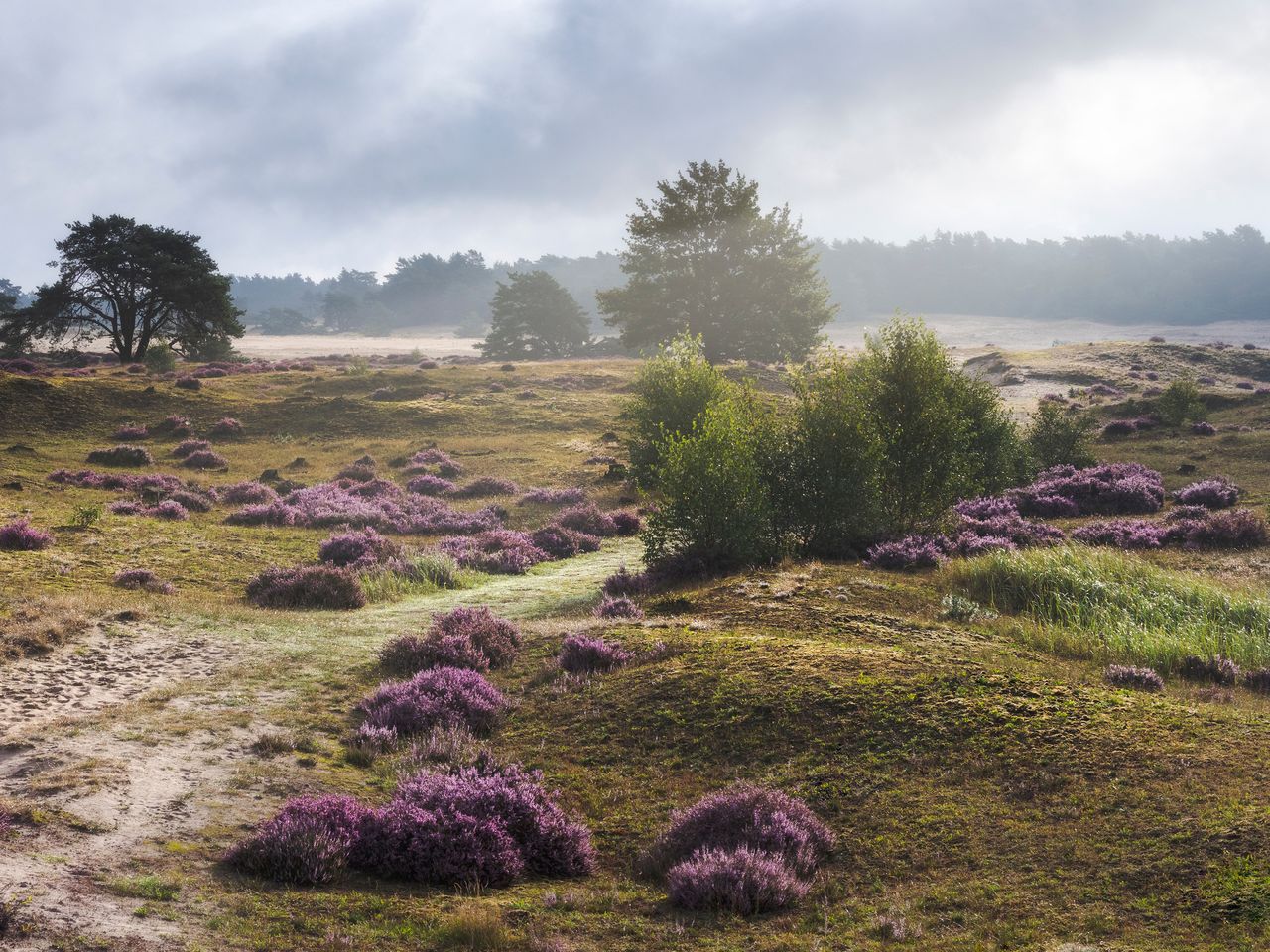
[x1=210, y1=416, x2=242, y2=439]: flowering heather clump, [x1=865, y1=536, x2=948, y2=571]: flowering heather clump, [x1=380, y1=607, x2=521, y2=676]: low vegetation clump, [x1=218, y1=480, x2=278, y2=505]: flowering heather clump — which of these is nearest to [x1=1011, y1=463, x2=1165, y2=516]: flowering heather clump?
[x1=865, y1=536, x2=948, y2=571]: flowering heather clump

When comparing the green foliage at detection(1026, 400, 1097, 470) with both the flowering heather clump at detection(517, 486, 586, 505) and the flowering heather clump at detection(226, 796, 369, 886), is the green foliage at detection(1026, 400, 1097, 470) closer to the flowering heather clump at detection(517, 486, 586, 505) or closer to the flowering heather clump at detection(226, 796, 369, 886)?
the flowering heather clump at detection(517, 486, 586, 505)

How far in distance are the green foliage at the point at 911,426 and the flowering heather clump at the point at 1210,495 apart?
672 cm

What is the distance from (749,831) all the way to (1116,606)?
436 inches

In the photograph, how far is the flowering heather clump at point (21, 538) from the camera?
17.6 m

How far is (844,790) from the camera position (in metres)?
7.74

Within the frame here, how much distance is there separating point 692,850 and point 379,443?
40.0 m

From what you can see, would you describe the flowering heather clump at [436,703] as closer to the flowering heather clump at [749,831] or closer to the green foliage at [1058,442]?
the flowering heather clump at [749,831]

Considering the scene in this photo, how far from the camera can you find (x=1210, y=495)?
26.7m

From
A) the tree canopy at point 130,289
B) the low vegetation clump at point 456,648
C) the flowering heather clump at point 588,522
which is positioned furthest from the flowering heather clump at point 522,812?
the tree canopy at point 130,289

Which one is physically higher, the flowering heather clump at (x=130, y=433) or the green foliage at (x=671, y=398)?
the green foliage at (x=671, y=398)

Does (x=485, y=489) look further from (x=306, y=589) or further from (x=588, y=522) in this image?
(x=306, y=589)

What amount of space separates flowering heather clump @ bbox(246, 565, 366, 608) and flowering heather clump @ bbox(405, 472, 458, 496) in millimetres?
16297

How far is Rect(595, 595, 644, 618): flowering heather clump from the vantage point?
48.4 ft

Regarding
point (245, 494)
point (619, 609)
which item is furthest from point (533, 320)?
point (619, 609)
